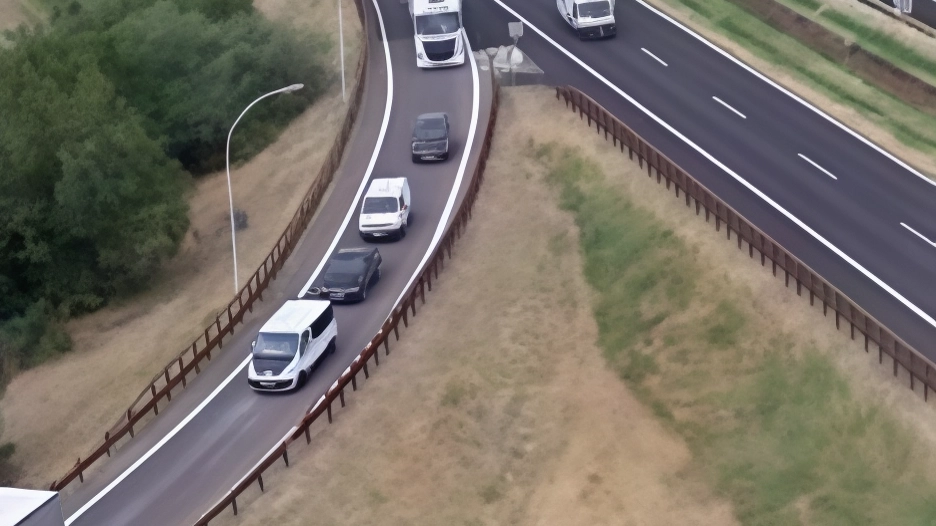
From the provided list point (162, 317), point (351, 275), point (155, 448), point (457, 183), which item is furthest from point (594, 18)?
point (155, 448)

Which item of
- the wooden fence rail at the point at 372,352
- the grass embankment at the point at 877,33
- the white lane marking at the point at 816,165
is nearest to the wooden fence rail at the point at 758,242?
the white lane marking at the point at 816,165

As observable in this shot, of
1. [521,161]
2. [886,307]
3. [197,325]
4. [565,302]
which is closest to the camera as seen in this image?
[886,307]

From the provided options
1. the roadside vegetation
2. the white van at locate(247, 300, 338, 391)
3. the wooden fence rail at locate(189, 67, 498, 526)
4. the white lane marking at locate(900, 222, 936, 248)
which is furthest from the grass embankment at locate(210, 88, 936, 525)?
the roadside vegetation

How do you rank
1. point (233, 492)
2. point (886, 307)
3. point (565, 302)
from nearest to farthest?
point (233, 492) < point (886, 307) < point (565, 302)

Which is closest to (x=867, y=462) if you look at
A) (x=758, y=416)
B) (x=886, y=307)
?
(x=758, y=416)

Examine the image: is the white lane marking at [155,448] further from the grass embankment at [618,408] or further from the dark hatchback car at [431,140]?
the dark hatchback car at [431,140]

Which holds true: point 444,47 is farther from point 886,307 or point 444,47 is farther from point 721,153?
point 886,307
